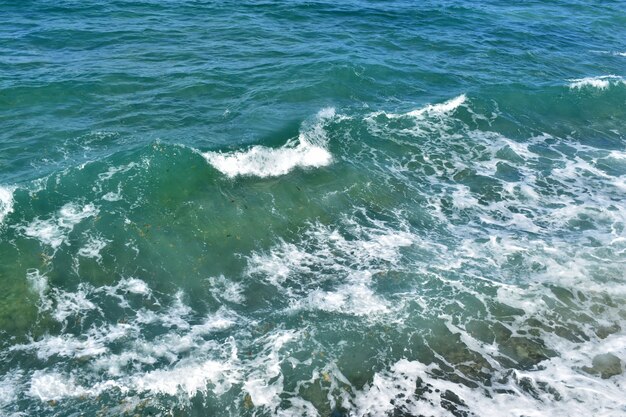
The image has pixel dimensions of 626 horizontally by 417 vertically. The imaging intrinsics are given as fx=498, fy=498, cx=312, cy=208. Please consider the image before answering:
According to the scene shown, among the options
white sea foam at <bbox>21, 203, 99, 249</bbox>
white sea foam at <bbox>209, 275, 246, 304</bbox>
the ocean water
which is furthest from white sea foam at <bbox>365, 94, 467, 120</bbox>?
white sea foam at <bbox>21, 203, 99, 249</bbox>

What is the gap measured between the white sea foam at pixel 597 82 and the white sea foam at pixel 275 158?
16.8 m

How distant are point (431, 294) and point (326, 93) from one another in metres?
14.5

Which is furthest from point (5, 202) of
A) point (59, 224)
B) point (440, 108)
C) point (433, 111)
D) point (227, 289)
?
point (440, 108)

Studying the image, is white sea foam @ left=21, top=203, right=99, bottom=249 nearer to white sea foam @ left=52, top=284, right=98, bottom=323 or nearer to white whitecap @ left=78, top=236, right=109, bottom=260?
white whitecap @ left=78, top=236, right=109, bottom=260

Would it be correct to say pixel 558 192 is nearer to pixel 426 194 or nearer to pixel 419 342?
pixel 426 194

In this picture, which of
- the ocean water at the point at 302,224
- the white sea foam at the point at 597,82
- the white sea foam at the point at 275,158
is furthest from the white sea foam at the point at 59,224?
the white sea foam at the point at 597,82

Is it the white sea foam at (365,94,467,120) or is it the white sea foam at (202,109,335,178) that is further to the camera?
the white sea foam at (365,94,467,120)

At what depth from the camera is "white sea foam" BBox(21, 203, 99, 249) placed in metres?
17.2

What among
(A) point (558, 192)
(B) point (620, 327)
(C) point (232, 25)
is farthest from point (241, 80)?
(B) point (620, 327)

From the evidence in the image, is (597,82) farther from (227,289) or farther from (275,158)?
(227,289)

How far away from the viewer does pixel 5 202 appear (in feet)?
59.2

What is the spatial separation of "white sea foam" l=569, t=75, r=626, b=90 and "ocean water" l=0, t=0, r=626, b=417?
0.65ft

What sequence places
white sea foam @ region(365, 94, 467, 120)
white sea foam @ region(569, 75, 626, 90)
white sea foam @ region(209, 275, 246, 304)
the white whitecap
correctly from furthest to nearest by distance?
white sea foam @ region(569, 75, 626, 90)
white sea foam @ region(365, 94, 467, 120)
the white whitecap
white sea foam @ region(209, 275, 246, 304)

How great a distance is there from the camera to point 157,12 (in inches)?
1396
